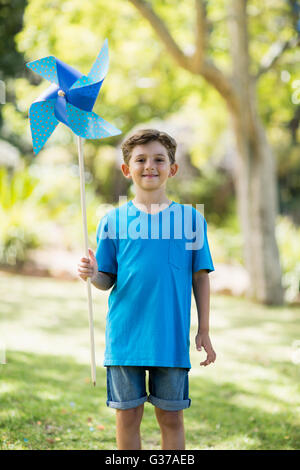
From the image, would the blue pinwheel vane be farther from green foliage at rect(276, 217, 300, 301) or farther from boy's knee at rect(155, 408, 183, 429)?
green foliage at rect(276, 217, 300, 301)

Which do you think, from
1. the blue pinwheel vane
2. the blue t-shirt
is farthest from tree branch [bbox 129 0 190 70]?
the blue t-shirt

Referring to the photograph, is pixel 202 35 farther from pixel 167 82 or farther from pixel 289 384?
pixel 289 384

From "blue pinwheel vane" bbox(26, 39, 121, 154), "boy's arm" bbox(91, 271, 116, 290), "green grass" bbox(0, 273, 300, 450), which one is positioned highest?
"blue pinwheel vane" bbox(26, 39, 121, 154)

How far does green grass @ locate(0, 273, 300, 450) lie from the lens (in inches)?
127

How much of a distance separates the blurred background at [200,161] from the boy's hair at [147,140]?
1.77 meters

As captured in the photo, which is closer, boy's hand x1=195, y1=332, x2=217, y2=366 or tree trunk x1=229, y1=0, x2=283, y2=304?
boy's hand x1=195, y1=332, x2=217, y2=366

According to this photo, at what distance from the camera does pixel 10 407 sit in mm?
3463

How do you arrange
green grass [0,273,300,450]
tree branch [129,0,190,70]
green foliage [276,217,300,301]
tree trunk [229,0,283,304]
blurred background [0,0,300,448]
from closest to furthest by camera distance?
green grass [0,273,300,450] < blurred background [0,0,300,448] < tree branch [129,0,190,70] < tree trunk [229,0,283,304] < green foliage [276,217,300,301]

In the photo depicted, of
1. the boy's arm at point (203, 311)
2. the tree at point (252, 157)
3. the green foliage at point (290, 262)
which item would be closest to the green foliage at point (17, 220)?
the tree at point (252, 157)

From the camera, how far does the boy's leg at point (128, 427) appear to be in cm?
230

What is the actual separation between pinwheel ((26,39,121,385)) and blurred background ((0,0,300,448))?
5.91 ft

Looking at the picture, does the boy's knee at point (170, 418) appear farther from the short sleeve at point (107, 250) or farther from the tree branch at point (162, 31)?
the tree branch at point (162, 31)

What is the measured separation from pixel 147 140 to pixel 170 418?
1.20m

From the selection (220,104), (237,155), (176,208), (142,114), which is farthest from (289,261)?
(142,114)
